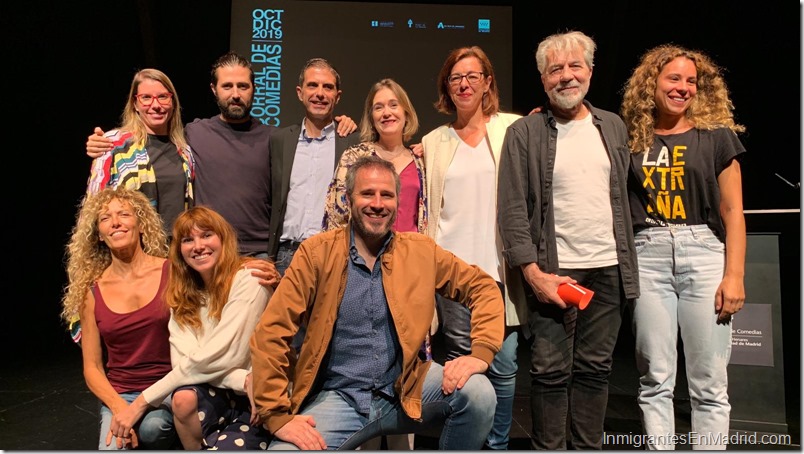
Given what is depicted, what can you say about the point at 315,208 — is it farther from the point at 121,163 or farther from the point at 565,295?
the point at 565,295

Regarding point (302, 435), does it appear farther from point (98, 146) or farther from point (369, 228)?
point (98, 146)

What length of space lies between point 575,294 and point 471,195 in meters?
0.57

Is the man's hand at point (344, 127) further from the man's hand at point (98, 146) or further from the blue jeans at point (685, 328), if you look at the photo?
the blue jeans at point (685, 328)

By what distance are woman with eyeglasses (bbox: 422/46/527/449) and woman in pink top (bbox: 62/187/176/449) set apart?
1.07 meters

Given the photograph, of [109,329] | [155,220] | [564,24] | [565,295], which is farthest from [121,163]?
[564,24]

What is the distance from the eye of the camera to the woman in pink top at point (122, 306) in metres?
2.07

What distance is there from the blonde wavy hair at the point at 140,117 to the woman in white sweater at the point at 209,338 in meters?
0.72

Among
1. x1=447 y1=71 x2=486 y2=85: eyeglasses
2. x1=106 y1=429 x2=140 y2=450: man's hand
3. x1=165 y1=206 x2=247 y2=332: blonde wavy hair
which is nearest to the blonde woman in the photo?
x1=447 y1=71 x2=486 y2=85: eyeglasses

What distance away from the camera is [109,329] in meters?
2.15

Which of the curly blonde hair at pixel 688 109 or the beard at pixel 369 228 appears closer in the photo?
the beard at pixel 369 228

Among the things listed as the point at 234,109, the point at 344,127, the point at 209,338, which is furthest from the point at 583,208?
the point at 234,109

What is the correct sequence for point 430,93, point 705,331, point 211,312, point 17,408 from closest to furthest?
point 211,312 → point 705,331 → point 17,408 → point 430,93

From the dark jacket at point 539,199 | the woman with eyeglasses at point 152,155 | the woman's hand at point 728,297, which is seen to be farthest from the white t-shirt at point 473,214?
the woman with eyeglasses at point 152,155

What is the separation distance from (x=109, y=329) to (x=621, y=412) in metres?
2.65
